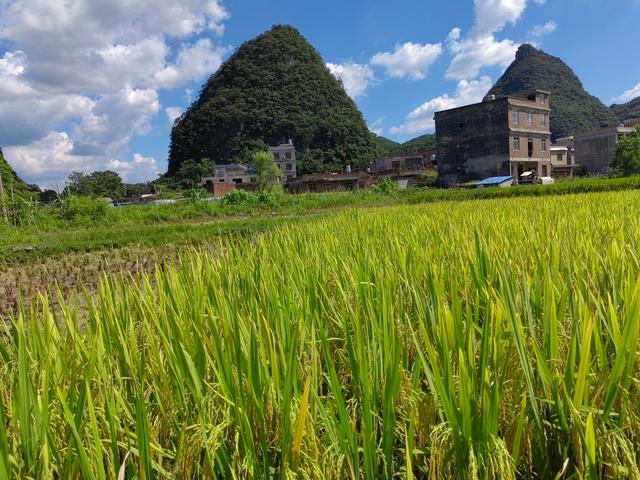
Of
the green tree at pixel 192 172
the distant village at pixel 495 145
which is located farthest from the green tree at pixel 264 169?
the green tree at pixel 192 172

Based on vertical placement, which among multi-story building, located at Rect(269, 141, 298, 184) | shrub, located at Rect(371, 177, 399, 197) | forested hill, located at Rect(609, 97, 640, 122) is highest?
forested hill, located at Rect(609, 97, 640, 122)

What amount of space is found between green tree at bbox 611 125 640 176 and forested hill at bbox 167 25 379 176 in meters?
36.9

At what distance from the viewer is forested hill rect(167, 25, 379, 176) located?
202ft

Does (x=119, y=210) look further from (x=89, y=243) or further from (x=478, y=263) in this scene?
(x=478, y=263)

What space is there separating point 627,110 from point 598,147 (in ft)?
151

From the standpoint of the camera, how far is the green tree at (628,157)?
73.7 feet

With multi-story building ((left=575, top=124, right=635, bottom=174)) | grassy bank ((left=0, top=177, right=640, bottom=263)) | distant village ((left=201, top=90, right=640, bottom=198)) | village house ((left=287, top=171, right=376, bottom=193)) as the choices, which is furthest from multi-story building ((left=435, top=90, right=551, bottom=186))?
multi-story building ((left=575, top=124, right=635, bottom=174))

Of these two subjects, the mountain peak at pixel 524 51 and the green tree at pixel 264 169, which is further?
the mountain peak at pixel 524 51

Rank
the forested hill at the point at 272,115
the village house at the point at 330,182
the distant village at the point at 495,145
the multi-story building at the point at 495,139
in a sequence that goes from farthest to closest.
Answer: the forested hill at the point at 272,115
the village house at the point at 330,182
the multi-story building at the point at 495,139
the distant village at the point at 495,145

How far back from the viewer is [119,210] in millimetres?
16109

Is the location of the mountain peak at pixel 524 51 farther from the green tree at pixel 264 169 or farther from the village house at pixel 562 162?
the green tree at pixel 264 169

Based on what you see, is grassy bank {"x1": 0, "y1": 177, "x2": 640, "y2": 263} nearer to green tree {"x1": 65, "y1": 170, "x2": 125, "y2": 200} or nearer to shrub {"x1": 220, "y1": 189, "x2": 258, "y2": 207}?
shrub {"x1": 220, "y1": 189, "x2": 258, "y2": 207}

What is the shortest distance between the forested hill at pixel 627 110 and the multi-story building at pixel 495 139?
4997 cm

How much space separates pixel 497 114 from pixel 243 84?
47.9 m
